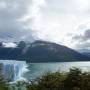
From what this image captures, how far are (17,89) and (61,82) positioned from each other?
345cm

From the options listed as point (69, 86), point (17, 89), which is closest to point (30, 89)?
point (17, 89)

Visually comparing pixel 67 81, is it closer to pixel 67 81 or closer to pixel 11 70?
pixel 67 81

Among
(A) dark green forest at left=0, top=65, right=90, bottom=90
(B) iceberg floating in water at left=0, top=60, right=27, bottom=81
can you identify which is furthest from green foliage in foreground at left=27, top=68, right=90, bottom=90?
(B) iceberg floating in water at left=0, top=60, right=27, bottom=81

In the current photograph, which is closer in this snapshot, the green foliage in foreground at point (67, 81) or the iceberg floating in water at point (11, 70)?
the green foliage in foreground at point (67, 81)

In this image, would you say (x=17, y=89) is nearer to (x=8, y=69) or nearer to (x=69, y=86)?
(x=69, y=86)

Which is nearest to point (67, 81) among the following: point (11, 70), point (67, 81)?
point (67, 81)

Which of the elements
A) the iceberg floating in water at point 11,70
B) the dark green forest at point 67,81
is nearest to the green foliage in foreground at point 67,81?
the dark green forest at point 67,81

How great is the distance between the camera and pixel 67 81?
718 inches

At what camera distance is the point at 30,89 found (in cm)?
2105

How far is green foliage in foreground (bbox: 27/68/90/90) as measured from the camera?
17781 millimetres

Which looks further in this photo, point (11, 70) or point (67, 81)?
point (11, 70)

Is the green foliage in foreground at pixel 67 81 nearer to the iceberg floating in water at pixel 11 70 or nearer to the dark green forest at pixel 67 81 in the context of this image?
the dark green forest at pixel 67 81

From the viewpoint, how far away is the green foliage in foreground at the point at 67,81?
17.8 metres

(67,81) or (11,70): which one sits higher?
(11,70)
